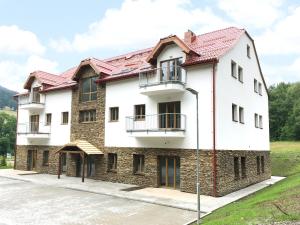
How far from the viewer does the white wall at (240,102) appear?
56.3ft

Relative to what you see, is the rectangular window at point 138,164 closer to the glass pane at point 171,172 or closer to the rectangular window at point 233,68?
the glass pane at point 171,172

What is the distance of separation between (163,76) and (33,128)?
49.6ft

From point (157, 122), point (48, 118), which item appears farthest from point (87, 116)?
point (157, 122)

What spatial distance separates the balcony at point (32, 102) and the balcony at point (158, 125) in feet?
34.8

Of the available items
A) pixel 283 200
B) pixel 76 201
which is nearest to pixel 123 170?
pixel 76 201

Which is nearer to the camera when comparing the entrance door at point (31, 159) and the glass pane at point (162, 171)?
the glass pane at point (162, 171)

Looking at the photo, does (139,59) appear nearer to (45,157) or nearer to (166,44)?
(166,44)

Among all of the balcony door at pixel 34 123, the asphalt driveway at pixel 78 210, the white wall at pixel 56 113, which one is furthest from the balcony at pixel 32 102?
the asphalt driveway at pixel 78 210

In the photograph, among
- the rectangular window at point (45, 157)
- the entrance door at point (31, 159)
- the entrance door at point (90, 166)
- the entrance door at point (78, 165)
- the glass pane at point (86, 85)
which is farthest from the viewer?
the entrance door at point (31, 159)

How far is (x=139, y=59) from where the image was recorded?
2438 cm

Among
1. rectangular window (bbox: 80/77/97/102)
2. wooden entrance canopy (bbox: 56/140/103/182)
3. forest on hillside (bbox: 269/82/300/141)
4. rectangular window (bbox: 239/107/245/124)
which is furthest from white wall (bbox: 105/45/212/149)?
forest on hillside (bbox: 269/82/300/141)

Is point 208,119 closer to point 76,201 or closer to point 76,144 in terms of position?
point 76,201

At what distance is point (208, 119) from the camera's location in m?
16.6

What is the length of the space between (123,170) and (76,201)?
568 centimetres
